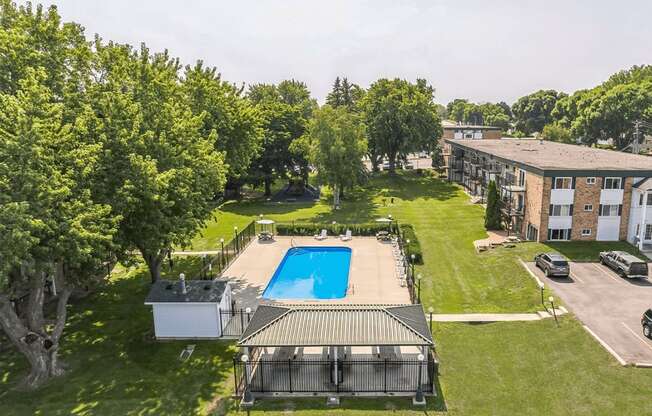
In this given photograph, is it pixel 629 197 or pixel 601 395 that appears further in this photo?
pixel 629 197

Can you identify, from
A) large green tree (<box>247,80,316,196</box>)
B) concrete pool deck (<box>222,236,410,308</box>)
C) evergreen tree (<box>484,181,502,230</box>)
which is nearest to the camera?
concrete pool deck (<box>222,236,410,308</box>)

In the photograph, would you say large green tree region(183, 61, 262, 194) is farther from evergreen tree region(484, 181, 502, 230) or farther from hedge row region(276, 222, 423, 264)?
evergreen tree region(484, 181, 502, 230)

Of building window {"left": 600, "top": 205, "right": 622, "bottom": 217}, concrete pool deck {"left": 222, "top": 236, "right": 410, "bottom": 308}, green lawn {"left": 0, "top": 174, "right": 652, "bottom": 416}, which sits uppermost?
building window {"left": 600, "top": 205, "right": 622, "bottom": 217}

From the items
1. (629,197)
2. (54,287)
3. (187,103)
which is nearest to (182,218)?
(54,287)

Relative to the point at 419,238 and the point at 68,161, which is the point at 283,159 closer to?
the point at 419,238

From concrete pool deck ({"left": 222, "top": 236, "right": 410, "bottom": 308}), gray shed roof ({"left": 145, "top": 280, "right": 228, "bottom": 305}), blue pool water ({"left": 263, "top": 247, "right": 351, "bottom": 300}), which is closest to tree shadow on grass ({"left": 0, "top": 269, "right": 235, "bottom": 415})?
gray shed roof ({"left": 145, "top": 280, "right": 228, "bottom": 305})

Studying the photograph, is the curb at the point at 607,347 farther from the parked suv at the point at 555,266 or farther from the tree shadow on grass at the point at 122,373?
the tree shadow on grass at the point at 122,373
